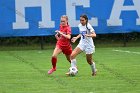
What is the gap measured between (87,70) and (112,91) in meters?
4.58

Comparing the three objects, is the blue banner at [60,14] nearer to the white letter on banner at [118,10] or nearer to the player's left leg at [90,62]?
the white letter on banner at [118,10]

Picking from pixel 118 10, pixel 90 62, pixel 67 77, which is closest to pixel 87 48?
pixel 90 62

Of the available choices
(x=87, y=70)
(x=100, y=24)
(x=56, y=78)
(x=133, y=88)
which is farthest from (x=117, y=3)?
(x=133, y=88)

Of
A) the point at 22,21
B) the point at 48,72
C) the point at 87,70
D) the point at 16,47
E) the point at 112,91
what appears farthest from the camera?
the point at 16,47

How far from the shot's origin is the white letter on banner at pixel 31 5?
23.5 meters

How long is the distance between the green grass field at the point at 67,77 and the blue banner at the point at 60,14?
6.93 feet

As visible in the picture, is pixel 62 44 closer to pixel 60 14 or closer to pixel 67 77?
pixel 67 77

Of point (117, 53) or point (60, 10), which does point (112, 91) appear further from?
point (60, 10)

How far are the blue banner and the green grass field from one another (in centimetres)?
211

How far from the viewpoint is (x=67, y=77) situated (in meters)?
13.9

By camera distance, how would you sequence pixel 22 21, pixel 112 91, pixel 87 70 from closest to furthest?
1. pixel 112 91
2. pixel 87 70
3. pixel 22 21

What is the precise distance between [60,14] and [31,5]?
1344mm

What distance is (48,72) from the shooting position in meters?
14.6

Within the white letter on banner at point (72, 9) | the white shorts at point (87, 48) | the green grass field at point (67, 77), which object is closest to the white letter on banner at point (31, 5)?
the white letter on banner at point (72, 9)
